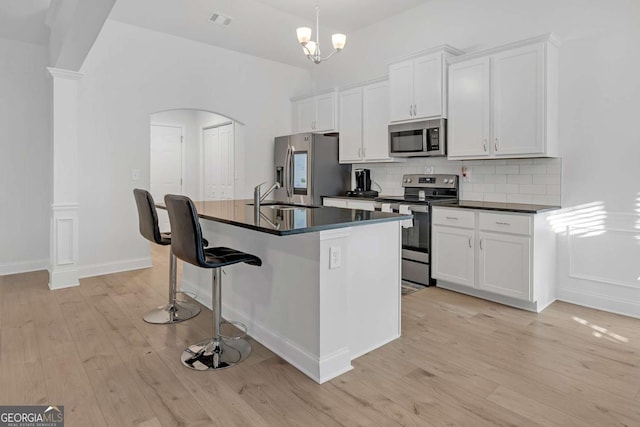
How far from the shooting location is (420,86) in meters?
4.22

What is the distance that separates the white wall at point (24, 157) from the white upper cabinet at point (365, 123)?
12.4ft

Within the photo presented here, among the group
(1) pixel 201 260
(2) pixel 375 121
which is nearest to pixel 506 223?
(2) pixel 375 121

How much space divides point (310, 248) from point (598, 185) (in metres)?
2.77

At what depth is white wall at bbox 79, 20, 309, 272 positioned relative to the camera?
454 cm

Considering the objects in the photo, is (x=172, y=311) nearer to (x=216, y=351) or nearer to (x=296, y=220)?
(x=216, y=351)

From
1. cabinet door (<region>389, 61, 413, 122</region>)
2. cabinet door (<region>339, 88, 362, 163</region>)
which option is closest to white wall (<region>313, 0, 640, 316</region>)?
cabinet door (<region>389, 61, 413, 122</region>)

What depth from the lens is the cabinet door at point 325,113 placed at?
18.2ft

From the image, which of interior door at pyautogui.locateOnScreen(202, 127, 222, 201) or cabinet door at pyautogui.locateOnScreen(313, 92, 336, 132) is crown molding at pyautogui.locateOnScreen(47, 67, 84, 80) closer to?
cabinet door at pyautogui.locateOnScreen(313, 92, 336, 132)

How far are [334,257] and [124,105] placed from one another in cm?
383

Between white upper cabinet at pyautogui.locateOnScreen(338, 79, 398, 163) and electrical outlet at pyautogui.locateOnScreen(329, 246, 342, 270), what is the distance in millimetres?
2812

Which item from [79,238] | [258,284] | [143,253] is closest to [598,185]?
[258,284]

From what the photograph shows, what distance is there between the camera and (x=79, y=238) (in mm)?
4520

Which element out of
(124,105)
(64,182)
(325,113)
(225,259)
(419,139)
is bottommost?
(225,259)

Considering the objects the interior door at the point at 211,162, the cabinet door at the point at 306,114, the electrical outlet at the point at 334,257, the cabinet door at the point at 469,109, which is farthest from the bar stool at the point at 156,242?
the interior door at the point at 211,162
